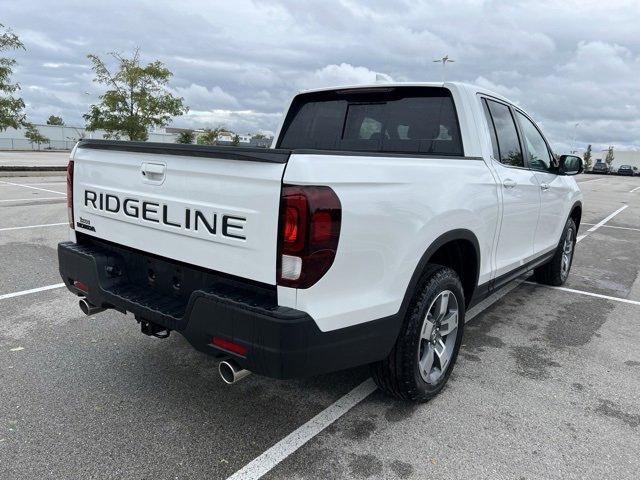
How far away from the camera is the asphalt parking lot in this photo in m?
2.56

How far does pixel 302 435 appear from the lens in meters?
2.80

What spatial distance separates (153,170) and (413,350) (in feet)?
5.58

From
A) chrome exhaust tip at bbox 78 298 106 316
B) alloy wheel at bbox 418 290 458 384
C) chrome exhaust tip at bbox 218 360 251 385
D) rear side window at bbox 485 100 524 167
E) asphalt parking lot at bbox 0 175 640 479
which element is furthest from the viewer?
rear side window at bbox 485 100 524 167

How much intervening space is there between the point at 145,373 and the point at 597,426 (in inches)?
111

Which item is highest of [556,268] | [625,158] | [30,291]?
[625,158]

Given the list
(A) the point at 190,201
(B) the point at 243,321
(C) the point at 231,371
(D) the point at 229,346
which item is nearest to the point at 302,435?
(C) the point at 231,371

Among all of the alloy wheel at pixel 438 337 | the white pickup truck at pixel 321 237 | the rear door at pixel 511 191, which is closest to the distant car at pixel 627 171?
the rear door at pixel 511 191

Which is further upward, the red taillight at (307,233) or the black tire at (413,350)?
the red taillight at (307,233)

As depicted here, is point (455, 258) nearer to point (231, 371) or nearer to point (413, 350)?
point (413, 350)

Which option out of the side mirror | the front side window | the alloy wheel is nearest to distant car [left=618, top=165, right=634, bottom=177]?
the side mirror

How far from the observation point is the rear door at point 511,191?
3.80 metres

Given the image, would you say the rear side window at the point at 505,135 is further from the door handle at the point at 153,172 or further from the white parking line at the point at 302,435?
the door handle at the point at 153,172

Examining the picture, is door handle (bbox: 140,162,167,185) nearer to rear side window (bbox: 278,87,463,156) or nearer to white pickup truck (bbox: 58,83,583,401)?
white pickup truck (bbox: 58,83,583,401)

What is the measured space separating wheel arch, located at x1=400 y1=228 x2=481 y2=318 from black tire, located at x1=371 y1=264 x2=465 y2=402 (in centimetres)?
8
